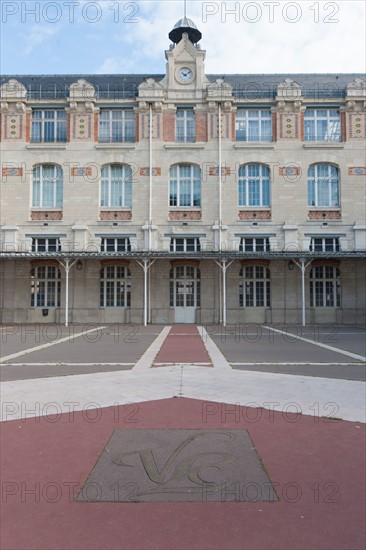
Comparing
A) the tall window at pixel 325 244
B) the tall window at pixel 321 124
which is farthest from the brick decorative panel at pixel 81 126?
the tall window at pixel 325 244

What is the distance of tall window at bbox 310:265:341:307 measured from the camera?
98.1 feet

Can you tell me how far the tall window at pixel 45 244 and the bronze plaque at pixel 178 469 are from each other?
2551cm

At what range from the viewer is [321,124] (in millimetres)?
30844

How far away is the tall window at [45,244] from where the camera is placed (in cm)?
3003

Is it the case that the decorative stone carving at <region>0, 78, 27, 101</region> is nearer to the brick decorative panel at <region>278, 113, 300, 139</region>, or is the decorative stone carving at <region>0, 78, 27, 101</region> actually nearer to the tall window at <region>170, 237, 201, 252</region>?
the tall window at <region>170, 237, 201, 252</region>

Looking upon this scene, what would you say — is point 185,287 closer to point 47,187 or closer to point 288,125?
point 47,187

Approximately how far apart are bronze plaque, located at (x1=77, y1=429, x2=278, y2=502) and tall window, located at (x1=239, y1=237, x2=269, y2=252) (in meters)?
24.5

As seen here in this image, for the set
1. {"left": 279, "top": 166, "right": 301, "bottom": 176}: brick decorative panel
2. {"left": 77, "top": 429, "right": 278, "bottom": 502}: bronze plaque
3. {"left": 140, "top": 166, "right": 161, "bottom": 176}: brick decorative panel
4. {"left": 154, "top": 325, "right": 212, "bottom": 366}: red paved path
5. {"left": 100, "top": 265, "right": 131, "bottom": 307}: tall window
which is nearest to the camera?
{"left": 77, "top": 429, "right": 278, "bottom": 502}: bronze plaque

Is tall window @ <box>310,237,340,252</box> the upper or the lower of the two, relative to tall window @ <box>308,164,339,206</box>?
lower

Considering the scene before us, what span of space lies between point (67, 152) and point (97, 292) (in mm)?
8811

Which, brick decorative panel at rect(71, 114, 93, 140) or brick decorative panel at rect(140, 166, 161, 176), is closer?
brick decorative panel at rect(140, 166, 161, 176)

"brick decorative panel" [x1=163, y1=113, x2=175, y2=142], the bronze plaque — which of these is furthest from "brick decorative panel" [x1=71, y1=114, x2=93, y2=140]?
the bronze plaque

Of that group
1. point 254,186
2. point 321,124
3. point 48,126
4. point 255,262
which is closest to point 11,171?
point 48,126

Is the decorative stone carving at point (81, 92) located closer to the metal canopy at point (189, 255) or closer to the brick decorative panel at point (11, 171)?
the brick decorative panel at point (11, 171)
